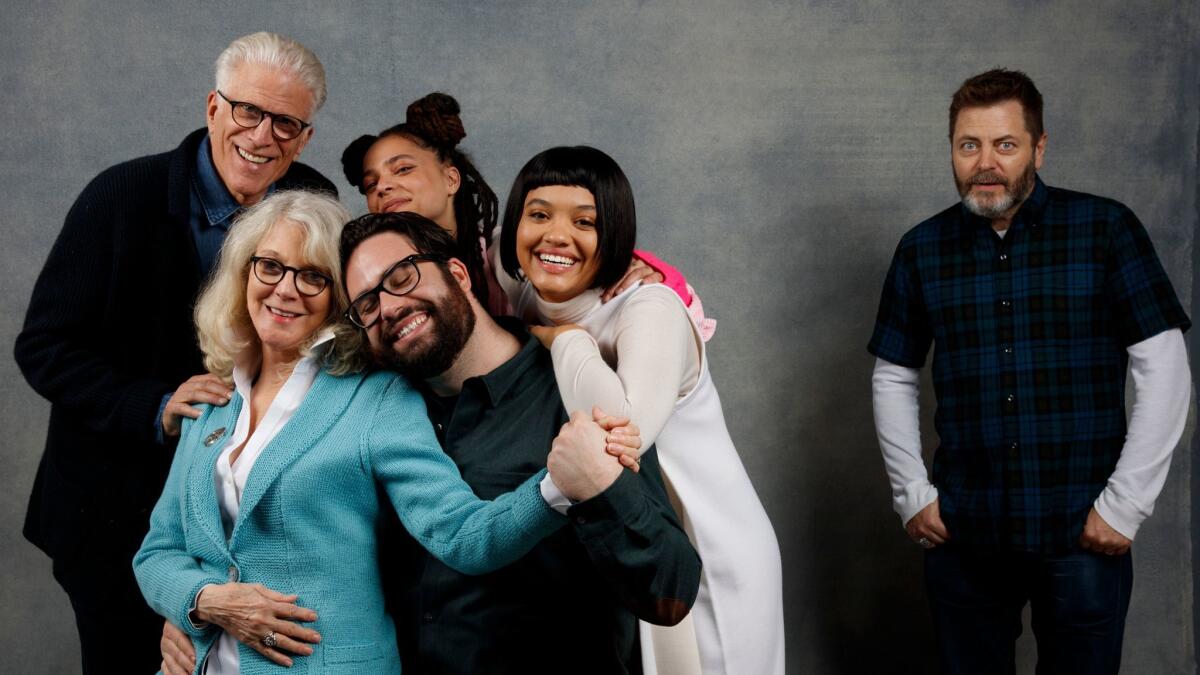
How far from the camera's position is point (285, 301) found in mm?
2244

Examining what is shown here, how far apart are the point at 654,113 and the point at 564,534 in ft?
7.37

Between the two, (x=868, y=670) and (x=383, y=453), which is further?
(x=868, y=670)

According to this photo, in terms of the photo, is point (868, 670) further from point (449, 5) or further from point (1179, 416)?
point (449, 5)

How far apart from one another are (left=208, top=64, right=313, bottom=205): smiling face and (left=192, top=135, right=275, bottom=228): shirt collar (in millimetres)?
16

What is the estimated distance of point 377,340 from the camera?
7.27 ft

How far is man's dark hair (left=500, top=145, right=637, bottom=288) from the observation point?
2438 mm

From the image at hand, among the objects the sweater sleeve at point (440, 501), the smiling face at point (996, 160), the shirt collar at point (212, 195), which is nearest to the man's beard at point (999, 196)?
the smiling face at point (996, 160)

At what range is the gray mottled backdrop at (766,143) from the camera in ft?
12.7

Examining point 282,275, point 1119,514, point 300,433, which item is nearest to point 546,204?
point 282,275

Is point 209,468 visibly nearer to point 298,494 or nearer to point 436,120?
point 298,494

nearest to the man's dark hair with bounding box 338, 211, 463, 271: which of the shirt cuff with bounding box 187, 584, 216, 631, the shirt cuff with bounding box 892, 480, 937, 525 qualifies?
the shirt cuff with bounding box 187, 584, 216, 631

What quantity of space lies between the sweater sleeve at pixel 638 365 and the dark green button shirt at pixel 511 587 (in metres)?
0.11

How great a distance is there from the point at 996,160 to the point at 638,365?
4.91ft

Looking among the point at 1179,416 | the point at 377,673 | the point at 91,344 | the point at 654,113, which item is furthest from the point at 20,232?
the point at 1179,416
